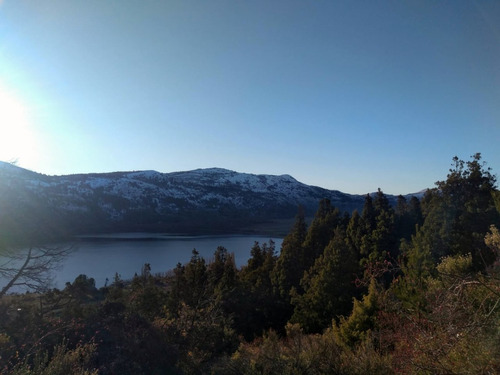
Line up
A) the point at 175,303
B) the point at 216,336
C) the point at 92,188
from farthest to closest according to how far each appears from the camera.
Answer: the point at 92,188
the point at 175,303
the point at 216,336

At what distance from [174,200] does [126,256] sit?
8111cm

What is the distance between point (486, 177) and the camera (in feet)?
55.4

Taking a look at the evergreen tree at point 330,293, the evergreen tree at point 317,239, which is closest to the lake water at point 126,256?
the evergreen tree at point 317,239

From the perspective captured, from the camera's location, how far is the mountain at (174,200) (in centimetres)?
9038

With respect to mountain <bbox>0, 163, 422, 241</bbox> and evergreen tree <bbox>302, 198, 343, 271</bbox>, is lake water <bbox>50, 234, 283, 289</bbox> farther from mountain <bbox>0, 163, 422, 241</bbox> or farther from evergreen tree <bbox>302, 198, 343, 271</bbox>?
evergreen tree <bbox>302, 198, 343, 271</bbox>

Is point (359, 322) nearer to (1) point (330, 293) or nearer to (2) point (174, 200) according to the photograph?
(1) point (330, 293)

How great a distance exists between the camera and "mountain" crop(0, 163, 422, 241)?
297 ft

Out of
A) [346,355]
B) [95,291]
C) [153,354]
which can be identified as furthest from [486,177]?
[95,291]

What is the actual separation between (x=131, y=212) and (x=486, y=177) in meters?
103

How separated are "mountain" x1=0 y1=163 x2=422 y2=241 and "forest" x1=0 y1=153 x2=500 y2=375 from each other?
45.9 m

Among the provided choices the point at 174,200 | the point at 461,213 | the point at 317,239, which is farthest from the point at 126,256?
the point at 174,200

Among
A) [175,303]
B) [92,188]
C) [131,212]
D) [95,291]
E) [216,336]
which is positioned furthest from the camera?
[92,188]

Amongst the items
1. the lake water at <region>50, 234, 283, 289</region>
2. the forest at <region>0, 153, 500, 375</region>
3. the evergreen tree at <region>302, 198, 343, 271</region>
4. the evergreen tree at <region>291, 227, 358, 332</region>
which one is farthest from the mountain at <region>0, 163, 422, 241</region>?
the evergreen tree at <region>291, 227, 358, 332</region>

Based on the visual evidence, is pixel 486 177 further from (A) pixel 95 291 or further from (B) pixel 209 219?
(B) pixel 209 219
